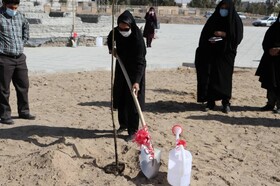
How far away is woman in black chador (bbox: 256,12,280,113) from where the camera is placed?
21.5ft

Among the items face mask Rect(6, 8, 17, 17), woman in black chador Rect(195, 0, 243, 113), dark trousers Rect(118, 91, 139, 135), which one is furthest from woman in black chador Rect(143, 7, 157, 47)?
dark trousers Rect(118, 91, 139, 135)

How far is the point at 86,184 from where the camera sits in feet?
12.4

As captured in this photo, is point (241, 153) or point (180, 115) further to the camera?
point (180, 115)

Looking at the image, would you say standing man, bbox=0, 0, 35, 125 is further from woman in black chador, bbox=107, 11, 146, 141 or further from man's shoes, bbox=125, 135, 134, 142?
man's shoes, bbox=125, 135, 134, 142

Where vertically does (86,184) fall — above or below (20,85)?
A: below

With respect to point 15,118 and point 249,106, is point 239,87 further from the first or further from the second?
point 15,118

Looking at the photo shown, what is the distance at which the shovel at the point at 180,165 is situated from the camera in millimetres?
3619

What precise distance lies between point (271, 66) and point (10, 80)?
3.92m

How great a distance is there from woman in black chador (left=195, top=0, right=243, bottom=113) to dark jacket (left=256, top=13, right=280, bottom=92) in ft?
1.54

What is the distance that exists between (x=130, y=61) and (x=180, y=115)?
1872mm

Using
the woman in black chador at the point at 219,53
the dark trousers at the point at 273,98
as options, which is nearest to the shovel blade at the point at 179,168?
the woman in black chador at the point at 219,53

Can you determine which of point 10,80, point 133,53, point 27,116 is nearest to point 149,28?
point 27,116

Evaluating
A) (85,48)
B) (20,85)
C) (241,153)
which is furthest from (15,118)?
(85,48)

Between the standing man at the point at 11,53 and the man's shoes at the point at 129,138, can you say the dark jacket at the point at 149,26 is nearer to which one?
the standing man at the point at 11,53
